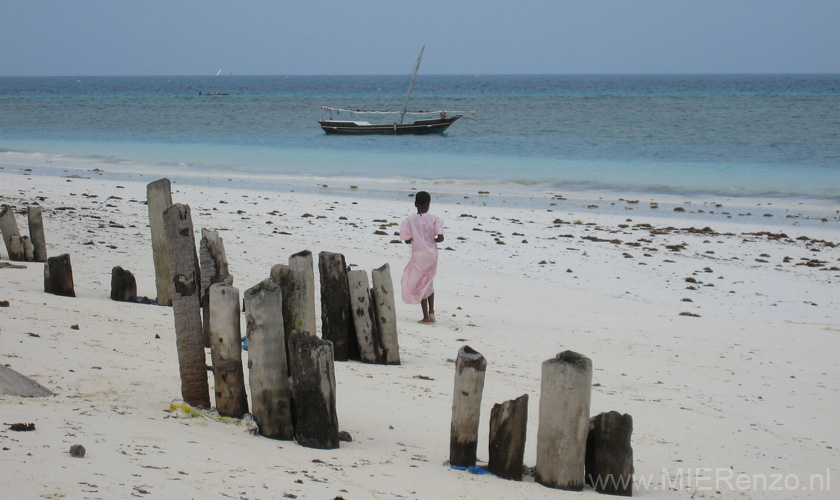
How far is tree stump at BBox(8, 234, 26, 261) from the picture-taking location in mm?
9172

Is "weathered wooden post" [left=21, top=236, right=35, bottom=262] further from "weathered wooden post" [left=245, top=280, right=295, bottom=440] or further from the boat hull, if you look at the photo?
the boat hull

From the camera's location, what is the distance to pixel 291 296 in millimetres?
4895

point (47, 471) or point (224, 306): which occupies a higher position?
point (224, 306)

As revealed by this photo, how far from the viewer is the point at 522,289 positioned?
34.2 ft

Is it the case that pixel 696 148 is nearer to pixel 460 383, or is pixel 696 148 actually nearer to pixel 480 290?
pixel 480 290

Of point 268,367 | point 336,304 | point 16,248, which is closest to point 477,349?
point 336,304

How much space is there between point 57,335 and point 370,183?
18.3 meters

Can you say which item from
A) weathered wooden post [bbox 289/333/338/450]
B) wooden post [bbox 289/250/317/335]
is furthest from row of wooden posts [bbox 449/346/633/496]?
wooden post [bbox 289/250/317/335]

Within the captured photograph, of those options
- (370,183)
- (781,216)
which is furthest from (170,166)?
(781,216)

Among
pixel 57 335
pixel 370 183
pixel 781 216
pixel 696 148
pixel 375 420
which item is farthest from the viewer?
pixel 696 148

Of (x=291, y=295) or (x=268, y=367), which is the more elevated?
(x=291, y=295)

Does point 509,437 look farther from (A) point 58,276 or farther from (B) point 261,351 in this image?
(A) point 58,276

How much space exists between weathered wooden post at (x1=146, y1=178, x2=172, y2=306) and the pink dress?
2.29m

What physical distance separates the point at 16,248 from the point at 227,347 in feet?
19.0
